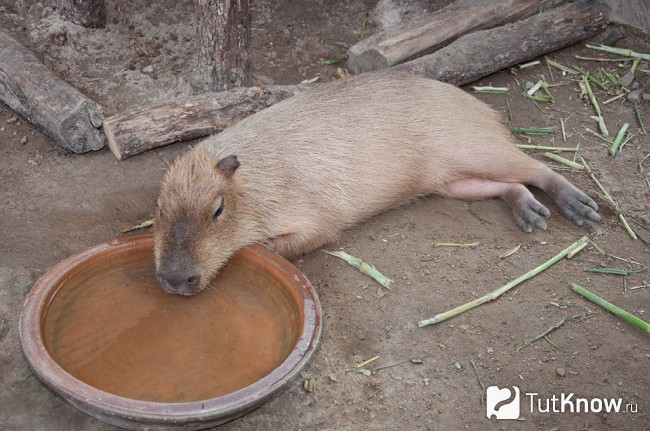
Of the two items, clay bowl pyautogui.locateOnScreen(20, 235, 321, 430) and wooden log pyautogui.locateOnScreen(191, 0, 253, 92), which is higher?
wooden log pyautogui.locateOnScreen(191, 0, 253, 92)

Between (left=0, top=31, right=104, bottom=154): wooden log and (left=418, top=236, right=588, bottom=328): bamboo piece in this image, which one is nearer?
(left=418, top=236, right=588, bottom=328): bamboo piece

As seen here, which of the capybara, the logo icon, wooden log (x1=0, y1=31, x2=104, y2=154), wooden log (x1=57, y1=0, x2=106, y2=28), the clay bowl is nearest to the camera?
the clay bowl

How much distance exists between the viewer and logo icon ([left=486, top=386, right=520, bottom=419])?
2.78m

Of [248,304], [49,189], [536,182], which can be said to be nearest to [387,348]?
[248,304]

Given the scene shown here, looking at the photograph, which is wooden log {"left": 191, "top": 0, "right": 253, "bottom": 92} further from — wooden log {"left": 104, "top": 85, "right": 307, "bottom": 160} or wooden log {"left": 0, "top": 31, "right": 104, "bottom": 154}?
wooden log {"left": 0, "top": 31, "right": 104, "bottom": 154}

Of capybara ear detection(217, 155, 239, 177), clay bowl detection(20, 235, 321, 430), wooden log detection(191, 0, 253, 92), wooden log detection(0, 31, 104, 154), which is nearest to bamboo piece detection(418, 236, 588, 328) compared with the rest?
clay bowl detection(20, 235, 321, 430)

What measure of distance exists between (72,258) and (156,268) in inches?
13.4

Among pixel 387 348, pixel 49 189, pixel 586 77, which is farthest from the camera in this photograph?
pixel 586 77

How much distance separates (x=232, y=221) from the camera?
336 cm

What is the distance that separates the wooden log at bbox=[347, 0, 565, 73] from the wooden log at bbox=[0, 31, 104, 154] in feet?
5.50

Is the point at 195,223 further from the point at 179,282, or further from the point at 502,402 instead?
the point at 502,402

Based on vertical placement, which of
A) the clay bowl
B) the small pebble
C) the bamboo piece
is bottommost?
the bamboo piece

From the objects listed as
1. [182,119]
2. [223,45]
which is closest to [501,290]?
[182,119]

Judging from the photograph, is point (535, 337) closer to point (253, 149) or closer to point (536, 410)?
point (536, 410)
